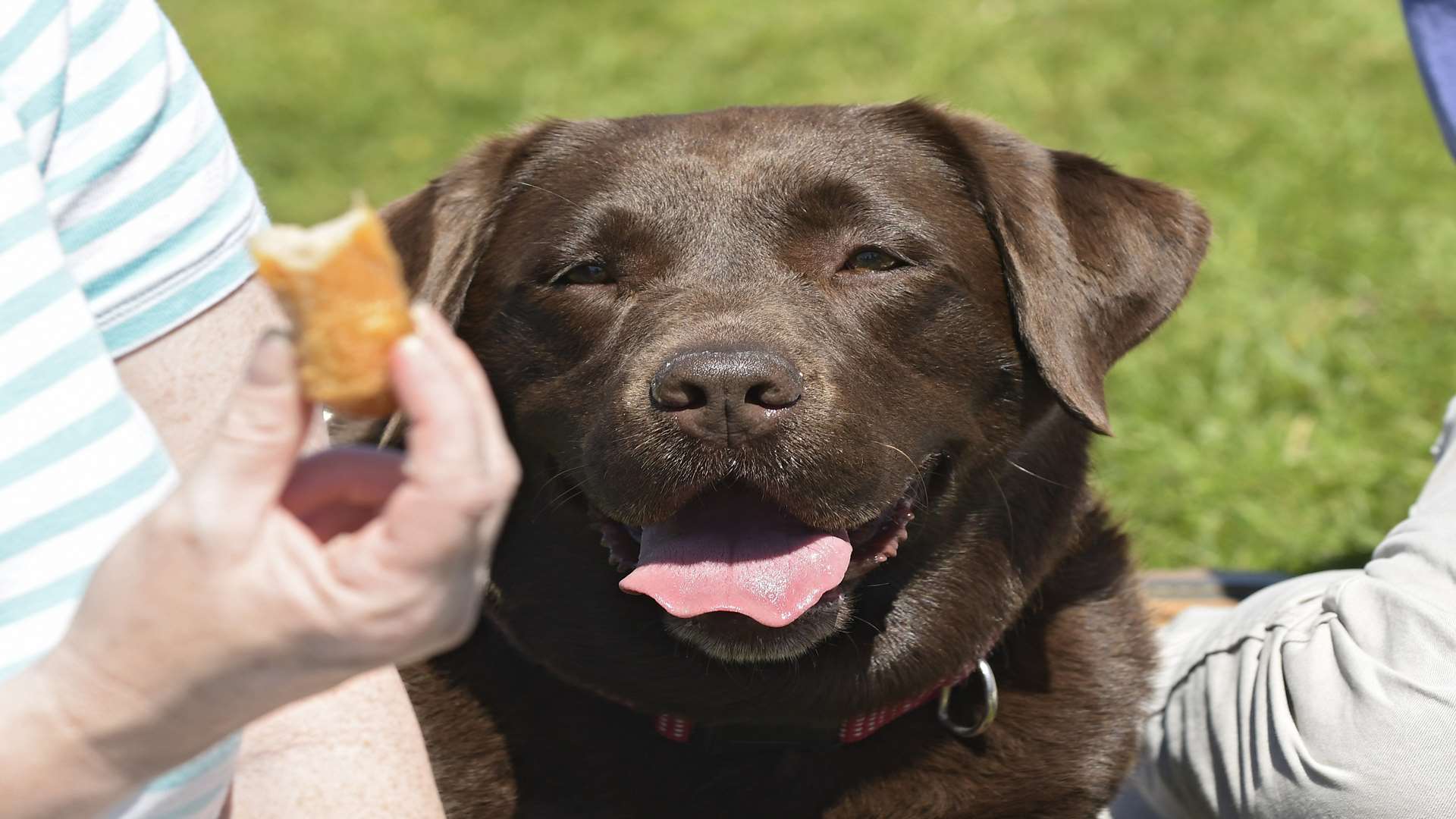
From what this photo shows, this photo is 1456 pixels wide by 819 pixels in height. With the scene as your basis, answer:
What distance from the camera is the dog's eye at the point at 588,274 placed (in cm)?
251

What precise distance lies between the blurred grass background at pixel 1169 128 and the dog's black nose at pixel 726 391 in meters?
1.19

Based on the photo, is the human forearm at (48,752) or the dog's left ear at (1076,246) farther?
the dog's left ear at (1076,246)

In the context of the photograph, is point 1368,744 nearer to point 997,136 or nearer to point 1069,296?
point 1069,296

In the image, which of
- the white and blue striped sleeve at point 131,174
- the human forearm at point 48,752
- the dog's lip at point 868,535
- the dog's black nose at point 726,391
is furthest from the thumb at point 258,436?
the dog's lip at point 868,535

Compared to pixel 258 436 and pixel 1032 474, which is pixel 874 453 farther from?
pixel 258 436

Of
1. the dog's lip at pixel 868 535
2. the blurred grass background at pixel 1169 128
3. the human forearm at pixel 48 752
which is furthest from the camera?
the blurred grass background at pixel 1169 128

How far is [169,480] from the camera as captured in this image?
1.59 meters

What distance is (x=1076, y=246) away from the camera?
252 centimetres

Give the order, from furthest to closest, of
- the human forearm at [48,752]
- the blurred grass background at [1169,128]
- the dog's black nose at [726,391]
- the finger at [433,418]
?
1. the blurred grass background at [1169,128]
2. the dog's black nose at [726,391]
3. the human forearm at [48,752]
4. the finger at [433,418]

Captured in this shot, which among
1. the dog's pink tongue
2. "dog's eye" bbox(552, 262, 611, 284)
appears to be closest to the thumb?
the dog's pink tongue

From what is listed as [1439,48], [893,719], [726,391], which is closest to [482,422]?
[726,391]

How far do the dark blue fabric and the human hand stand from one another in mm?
2097

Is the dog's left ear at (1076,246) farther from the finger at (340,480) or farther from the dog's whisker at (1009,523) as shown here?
the finger at (340,480)

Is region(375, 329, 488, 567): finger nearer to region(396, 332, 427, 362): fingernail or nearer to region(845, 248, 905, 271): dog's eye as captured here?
region(396, 332, 427, 362): fingernail
